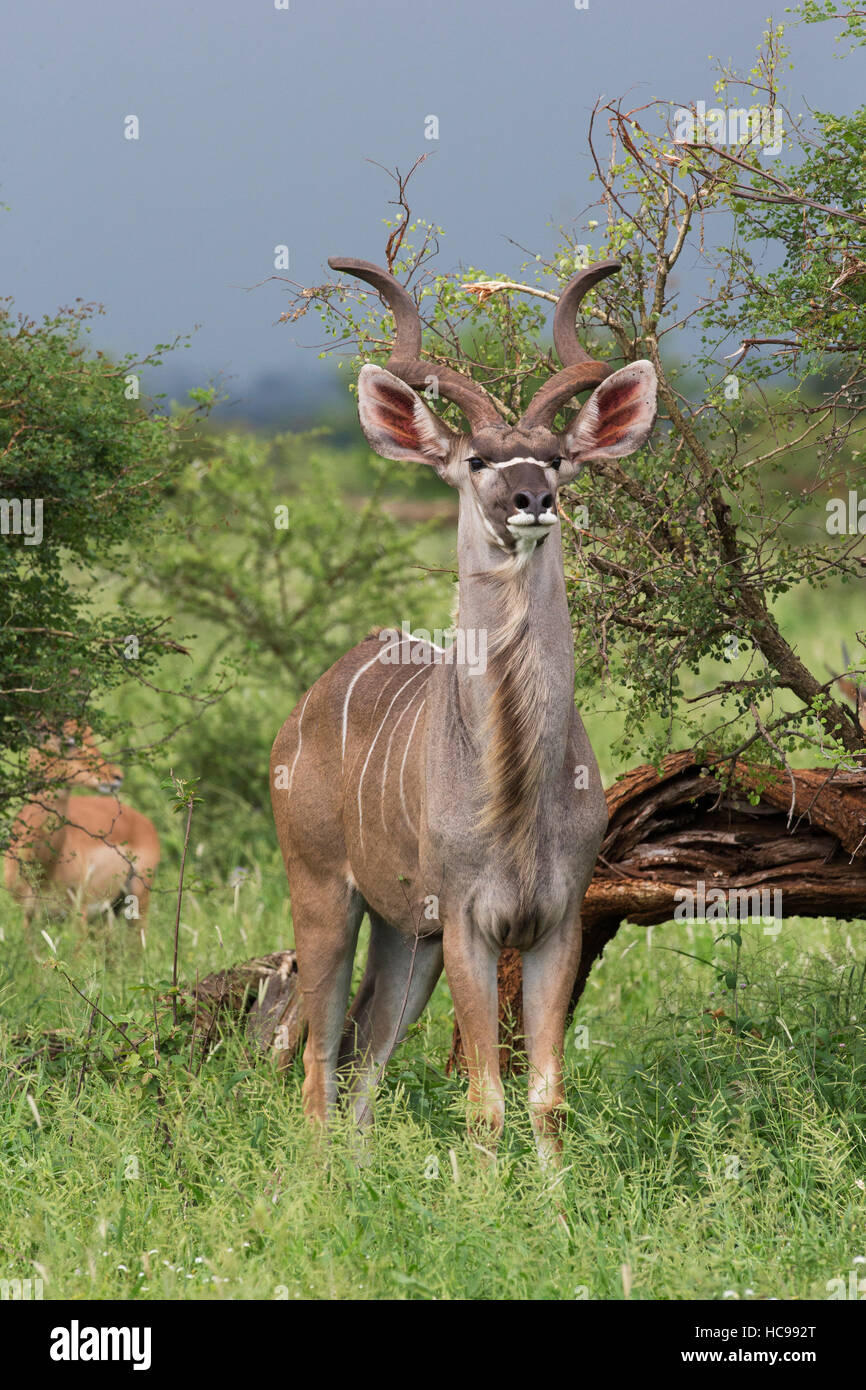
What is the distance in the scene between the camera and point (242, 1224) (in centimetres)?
413

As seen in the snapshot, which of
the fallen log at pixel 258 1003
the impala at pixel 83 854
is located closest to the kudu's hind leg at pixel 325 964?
the fallen log at pixel 258 1003

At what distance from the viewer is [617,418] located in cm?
472

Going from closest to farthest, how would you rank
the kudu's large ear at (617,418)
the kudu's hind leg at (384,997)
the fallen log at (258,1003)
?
the kudu's large ear at (617,418)
the kudu's hind leg at (384,997)
the fallen log at (258,1003)

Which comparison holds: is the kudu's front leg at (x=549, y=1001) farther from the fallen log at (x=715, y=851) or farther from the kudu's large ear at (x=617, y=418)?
the kudu's large ear at (x=617, y=418)

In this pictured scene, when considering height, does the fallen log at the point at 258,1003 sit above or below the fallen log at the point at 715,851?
below

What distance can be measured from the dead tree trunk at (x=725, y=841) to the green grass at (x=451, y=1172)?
14.9 inches

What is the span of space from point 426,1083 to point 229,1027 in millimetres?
980

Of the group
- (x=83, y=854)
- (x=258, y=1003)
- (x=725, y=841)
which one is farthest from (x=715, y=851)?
(x=83, y=854)

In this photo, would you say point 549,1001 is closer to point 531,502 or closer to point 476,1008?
point 476,1008

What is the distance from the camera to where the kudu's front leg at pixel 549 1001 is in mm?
4590

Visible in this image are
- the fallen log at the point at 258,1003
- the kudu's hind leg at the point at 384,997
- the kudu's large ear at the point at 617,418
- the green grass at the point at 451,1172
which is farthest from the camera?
the fallen log at the point at 258,1003

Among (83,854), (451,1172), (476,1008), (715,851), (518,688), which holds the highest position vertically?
(83,854)

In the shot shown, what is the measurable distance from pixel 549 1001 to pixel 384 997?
1.18 m
